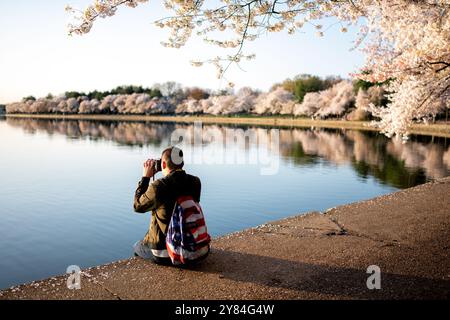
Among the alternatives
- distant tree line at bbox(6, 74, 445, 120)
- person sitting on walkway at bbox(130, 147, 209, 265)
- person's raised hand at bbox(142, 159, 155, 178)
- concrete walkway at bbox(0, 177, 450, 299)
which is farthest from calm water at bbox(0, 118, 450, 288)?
distant tree line at bbox(6, 74, 445, 120)

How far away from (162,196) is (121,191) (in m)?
10.5

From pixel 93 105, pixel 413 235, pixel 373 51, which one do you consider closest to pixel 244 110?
pixel 93 105

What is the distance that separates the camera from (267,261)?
416 centimetres

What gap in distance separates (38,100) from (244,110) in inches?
3105

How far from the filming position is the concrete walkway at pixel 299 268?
11.1 ft

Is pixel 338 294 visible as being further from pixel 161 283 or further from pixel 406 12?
pixel 406 12

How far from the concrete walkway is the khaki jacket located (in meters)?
0.42

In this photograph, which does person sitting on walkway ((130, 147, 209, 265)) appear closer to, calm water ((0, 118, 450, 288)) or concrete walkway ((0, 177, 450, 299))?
concrete walkway ((0, 177, 450, 299))

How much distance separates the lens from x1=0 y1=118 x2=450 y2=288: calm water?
26.8 ft

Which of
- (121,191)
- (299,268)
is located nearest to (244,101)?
(121,191)

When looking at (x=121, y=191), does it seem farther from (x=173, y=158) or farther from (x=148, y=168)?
(x=173, y=158)

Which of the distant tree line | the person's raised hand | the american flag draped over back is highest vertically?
the distant tree line

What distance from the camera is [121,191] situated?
44.7 feet
